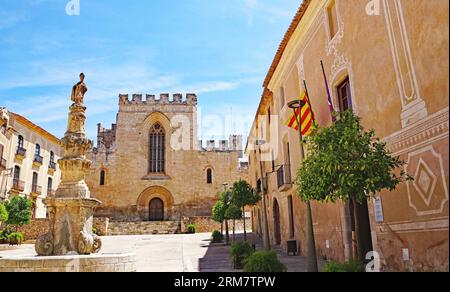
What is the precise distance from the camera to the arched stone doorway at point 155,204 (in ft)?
111

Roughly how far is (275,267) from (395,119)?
3.64 meters

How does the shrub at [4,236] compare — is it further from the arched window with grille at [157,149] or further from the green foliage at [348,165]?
the green foliage at [348,165]

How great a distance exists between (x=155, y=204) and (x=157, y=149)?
5692 mm

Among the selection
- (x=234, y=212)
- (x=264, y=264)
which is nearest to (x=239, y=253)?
(x=264, y=264)

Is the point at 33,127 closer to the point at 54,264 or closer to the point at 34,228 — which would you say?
the point at 34,228

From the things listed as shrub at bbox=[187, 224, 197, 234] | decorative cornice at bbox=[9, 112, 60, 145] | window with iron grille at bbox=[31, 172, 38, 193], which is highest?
decorative cornice at bbox=[9, 112, 60, 145]

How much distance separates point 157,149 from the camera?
35812mm

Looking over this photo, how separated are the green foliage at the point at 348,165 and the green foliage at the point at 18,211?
2135 cm

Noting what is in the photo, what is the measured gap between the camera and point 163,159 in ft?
117

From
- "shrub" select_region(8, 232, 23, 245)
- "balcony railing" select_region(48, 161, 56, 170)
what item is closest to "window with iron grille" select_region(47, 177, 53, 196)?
"balcony railing" select_region(48, 161, 56, 170)

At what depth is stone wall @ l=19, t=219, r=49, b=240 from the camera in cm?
2433

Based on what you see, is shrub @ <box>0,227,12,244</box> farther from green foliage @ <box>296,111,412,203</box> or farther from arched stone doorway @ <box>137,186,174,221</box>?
green foliage @ <box>296,111,412,203</box>

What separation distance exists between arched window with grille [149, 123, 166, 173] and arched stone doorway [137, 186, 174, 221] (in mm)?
2243
